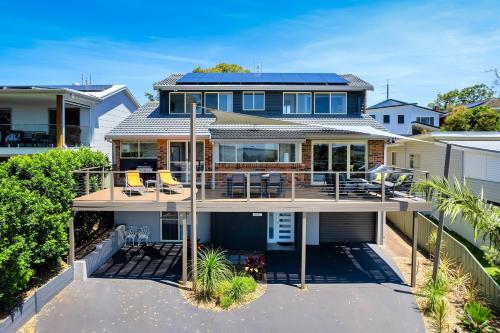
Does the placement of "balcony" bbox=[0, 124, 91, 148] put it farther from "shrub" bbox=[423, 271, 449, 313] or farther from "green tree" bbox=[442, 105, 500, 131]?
"green tree" bbox=[442, 105, 500, 131]

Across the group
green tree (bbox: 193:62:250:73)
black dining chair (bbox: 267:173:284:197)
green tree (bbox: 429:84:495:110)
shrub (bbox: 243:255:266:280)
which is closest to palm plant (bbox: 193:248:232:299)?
shrub (bbox: 243:255:266:280)

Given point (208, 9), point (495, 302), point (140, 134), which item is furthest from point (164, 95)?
point (495, 302)

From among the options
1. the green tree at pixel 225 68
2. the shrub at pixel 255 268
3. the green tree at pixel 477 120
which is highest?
the green tree at pixel 225 68

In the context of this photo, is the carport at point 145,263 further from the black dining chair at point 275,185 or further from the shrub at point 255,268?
the black dining chair at point 275,185

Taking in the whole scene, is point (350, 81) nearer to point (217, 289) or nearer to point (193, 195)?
point (193, 195)

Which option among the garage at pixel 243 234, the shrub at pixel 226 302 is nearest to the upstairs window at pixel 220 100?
the garage at pixel 243 234

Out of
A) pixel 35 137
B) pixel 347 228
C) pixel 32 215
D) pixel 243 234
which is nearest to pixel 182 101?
pixel 35 137
